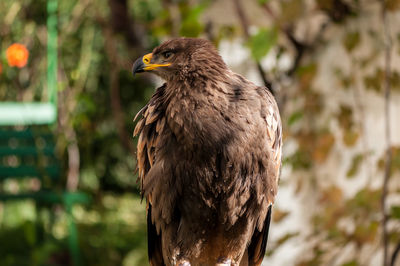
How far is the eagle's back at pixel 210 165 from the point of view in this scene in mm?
1995

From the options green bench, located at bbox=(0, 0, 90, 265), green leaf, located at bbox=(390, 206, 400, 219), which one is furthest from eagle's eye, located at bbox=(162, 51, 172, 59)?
green bench, located at bbox=(0, 0, 90, 265)

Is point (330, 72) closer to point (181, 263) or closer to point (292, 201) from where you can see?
point (292, 201)

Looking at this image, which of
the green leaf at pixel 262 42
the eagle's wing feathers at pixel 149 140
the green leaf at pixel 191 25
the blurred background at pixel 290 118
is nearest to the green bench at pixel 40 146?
the blurred background at pixel 290 118

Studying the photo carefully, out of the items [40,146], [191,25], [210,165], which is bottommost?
[40,146]

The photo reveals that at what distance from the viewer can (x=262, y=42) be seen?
3.47m

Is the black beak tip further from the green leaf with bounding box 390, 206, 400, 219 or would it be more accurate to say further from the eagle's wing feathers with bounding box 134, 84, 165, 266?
the green leaf with bounding box 390, 206, 400, 219

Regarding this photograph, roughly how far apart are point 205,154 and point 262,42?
1.64 metres

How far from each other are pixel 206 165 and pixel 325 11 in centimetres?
217

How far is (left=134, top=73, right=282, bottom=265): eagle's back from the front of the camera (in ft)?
6.55

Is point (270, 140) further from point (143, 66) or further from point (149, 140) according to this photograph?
point (143, 66)

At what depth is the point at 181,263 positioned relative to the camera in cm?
214

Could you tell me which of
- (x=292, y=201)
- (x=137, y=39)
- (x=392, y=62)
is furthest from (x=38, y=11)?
(x=392, y=62)

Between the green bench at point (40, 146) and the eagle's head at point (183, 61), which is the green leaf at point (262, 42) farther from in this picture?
the green bench at point (40, 146)

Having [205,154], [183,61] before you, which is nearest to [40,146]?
[183,61]
